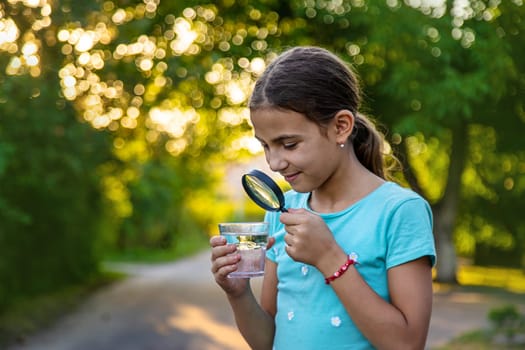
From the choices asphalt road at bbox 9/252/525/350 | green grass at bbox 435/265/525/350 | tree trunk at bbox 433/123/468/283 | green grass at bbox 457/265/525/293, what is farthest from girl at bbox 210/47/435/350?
green grass at bbox 457/265/525/293

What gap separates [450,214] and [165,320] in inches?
331

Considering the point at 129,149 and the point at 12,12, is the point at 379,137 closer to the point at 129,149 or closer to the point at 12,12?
the point at 12,12

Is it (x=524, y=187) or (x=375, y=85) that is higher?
(x=375, y=85)

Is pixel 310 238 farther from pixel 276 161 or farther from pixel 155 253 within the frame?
pixel 155 253

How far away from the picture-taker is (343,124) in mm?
2188

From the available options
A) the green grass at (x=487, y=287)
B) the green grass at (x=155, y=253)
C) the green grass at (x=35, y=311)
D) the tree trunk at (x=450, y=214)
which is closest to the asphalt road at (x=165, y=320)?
the green grass at (x=35, y=311)

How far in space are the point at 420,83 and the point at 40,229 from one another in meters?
6.05

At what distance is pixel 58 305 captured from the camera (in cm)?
1346

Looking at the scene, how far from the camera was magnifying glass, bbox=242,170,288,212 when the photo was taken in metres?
2.18

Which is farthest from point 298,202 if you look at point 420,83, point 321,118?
point 420,83

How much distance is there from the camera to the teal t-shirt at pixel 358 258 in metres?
2.07

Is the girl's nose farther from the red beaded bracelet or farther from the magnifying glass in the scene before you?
the red beaded bracelet

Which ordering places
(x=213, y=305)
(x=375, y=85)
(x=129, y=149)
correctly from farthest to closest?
1. (x=129, y=149)
2. (x=375, y=85)
3. (x=213, y=305)

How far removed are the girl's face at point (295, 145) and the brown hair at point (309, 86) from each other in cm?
2
